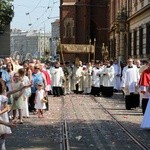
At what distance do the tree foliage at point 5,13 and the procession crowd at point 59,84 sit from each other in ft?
65.3

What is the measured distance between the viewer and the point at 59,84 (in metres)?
31.6

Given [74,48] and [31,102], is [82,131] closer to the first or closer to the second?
[31,102]

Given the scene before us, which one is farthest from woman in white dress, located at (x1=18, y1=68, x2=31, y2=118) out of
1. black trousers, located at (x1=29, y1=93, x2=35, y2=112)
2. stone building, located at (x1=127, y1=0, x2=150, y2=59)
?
stone building, located at (x1=127, y1=0, x2=150, y2=59)

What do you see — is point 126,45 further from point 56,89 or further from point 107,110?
point 107,110

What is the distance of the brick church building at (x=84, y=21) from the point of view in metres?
80.8

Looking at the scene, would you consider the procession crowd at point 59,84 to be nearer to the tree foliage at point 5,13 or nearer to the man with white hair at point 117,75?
the man with white hair at point 117,75

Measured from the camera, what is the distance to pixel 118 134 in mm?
15367

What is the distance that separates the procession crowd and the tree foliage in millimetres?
19918

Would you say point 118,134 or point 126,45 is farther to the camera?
point 126,45

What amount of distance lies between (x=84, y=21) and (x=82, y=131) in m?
65.5

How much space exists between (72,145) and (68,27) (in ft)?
226

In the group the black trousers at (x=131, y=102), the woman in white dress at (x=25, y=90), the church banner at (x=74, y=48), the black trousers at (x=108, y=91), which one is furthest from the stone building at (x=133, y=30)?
the woman in white dress at (x=25, y=90)

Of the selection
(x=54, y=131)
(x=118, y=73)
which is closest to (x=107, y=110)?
(x=54, y=131)

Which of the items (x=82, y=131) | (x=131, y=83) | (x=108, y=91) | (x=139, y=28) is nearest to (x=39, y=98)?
(x=82, y=131)
